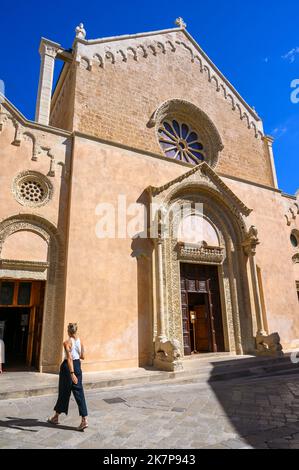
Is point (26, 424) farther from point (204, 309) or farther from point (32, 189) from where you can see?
point (204, 309)

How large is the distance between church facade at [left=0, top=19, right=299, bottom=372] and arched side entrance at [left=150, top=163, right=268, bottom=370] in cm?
6

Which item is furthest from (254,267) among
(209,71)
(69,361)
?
(209,71)

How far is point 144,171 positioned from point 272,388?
8153 millimetres

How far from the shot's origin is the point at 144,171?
451 inches

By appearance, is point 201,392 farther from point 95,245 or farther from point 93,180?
point 93,180

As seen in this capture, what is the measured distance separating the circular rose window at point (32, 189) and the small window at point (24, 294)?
2537mm

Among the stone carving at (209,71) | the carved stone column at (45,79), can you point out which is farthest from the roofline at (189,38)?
the carved stone column at (45,79)

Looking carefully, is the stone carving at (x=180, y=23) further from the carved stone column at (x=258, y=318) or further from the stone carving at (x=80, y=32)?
the carved stone column at (x=258, y=318)

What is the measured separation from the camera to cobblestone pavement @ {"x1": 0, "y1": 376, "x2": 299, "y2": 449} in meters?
4.06

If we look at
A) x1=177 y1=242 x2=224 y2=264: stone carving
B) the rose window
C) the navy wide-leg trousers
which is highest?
the rose window

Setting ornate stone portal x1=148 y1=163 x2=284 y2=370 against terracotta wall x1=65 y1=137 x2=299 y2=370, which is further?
ornate stone portal x1=148 y1=163 x2=284 y2=370

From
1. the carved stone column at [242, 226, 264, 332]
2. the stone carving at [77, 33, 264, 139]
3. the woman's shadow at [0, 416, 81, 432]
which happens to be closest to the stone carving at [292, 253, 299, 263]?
the carved stone column at [242, 226, 264, 332]

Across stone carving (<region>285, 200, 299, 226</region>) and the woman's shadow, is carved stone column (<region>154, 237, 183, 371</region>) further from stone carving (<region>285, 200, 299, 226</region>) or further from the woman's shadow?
stone carving (<region>285, 200, 299, 226</region>)

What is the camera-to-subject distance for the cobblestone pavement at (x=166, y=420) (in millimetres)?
4062
